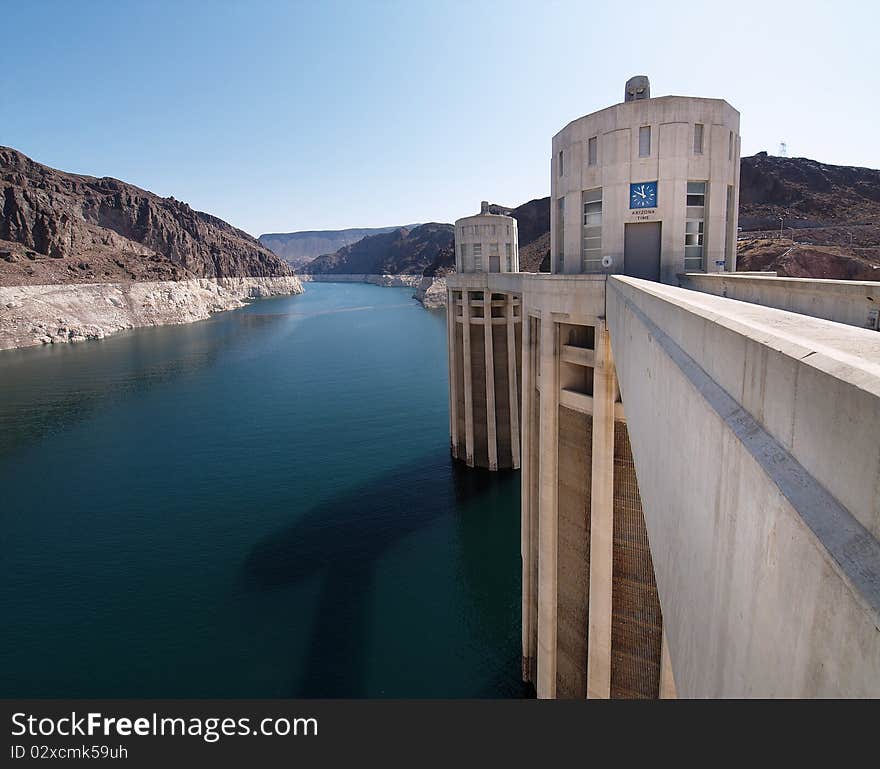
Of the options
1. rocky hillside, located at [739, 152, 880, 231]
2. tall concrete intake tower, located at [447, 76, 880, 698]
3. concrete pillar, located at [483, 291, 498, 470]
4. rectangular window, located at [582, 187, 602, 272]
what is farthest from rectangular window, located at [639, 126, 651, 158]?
rocky hillside, located at [739, 152, 880, 231]

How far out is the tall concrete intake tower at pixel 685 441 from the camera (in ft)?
6.19

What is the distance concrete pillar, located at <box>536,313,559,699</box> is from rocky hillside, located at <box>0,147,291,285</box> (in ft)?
313

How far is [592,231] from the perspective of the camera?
1372 cm

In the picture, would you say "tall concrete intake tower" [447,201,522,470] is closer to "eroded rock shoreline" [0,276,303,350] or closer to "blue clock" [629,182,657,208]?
"blue clock" [629,182,657,208]

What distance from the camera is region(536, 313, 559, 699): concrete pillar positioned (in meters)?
13.6

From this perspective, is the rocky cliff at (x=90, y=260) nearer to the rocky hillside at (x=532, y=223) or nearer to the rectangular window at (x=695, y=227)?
the rocky hillside at (x=532, y=223)

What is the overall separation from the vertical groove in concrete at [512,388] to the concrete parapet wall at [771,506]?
89.7 ft

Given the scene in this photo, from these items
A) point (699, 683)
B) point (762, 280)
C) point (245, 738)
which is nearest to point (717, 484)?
point (699, 683)

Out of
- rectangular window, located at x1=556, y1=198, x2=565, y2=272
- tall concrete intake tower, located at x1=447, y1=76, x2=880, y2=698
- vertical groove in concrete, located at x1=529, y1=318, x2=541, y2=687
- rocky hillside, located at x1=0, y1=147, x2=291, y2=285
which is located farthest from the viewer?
rocky hillside, located at x1=0, y1=147, x2=291, y2=285

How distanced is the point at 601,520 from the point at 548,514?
2160 millimetres

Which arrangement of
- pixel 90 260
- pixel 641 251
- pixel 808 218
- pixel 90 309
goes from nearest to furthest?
pixel 641 251
pixel 808 218
pixel 90 309
pixel 90 260

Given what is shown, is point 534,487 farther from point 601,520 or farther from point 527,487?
point 601,520

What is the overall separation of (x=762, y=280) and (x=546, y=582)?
9.59 m

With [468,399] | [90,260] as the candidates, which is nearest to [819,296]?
[468,399]
